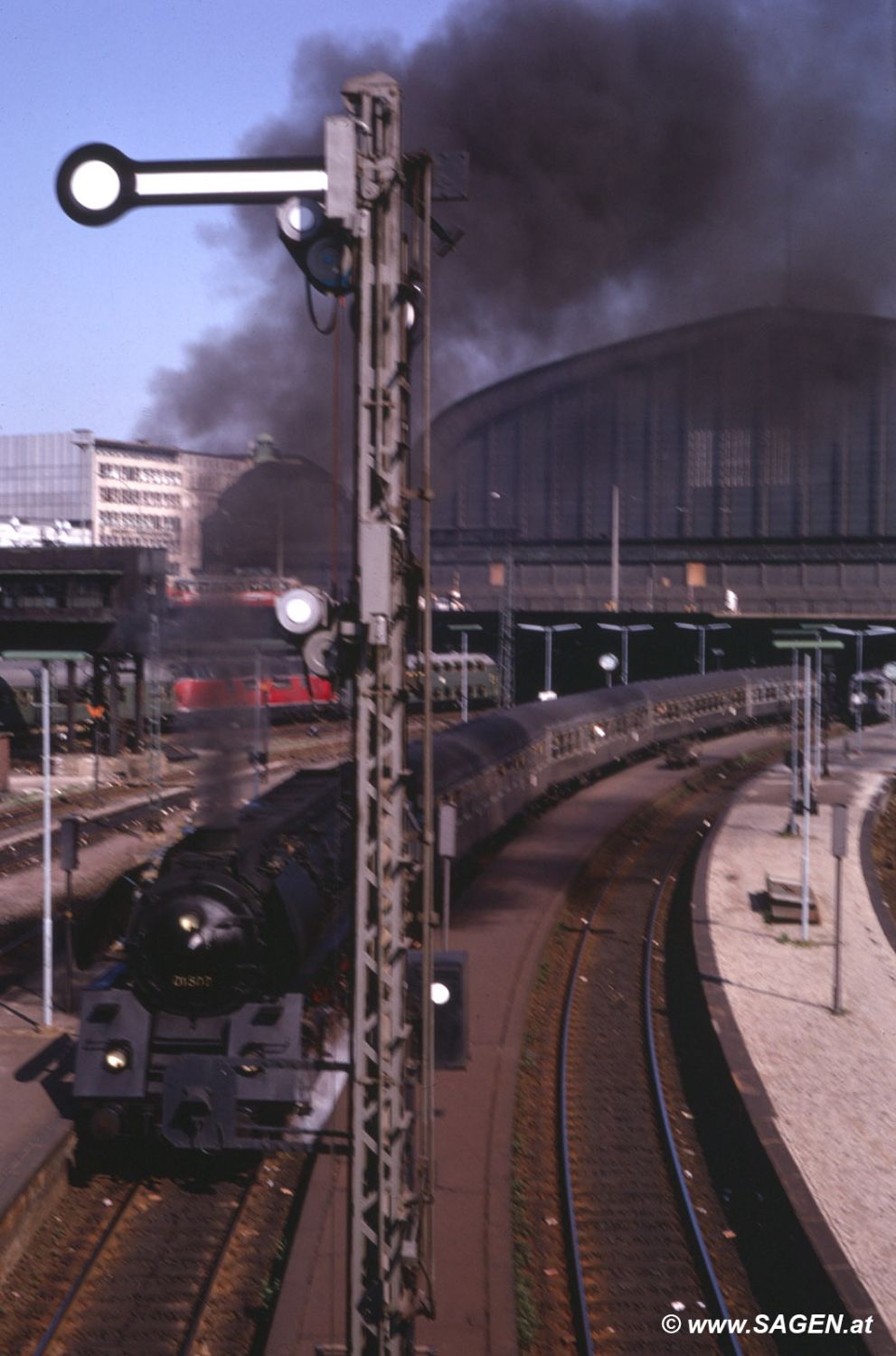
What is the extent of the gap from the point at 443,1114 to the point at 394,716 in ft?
19.3

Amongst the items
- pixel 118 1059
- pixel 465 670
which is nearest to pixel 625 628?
pixel 465 670

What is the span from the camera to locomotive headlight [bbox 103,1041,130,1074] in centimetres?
935

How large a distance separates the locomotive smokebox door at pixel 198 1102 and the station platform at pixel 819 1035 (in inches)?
165

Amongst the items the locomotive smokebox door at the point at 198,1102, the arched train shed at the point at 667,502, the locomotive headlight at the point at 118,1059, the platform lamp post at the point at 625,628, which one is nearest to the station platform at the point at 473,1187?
the locomotive smokebox door at the point at 198,1102

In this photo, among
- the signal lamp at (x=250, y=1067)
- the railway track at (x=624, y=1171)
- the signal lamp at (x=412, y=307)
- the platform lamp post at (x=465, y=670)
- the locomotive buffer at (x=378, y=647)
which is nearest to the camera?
the locomotive buffer at (x=378, y=647)

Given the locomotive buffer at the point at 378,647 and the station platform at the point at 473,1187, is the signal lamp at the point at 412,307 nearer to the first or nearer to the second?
the locomotive buffer at the point at 378,647

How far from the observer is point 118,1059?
30.7ft

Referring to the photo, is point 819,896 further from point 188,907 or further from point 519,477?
point 519,477

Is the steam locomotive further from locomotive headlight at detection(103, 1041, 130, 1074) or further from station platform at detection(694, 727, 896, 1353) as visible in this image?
station platform at detection(694, 727, 896, 1353)

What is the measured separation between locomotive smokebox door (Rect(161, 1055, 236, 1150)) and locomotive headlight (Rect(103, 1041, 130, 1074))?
27.3 inches

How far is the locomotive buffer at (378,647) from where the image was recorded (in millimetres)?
5836

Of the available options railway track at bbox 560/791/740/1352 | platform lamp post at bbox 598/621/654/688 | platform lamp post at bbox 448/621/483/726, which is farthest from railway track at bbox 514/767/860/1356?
platform lamp post at bbox 598/621/654/688

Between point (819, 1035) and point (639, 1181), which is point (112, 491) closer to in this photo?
point (819, 1035)

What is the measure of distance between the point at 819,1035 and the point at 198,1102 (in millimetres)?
7368
